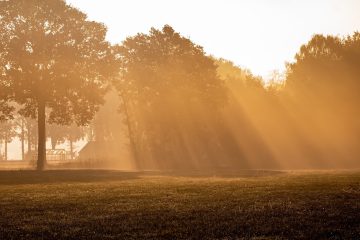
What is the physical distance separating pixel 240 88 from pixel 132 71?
19.3 metres

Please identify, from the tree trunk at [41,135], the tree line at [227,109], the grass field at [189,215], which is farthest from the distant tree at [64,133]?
the grass field at [189,215]

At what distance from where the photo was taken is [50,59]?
185 ft

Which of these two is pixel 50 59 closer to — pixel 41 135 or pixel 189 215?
pixel 41 135

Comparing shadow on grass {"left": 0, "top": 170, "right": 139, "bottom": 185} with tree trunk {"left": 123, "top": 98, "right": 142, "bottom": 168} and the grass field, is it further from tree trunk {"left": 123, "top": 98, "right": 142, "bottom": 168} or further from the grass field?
tree trunk {"left": 123, "top": 98, "right": 142, "bottom": 168}

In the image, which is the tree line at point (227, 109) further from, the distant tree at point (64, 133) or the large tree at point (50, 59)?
the distant tree at point (64, 133)

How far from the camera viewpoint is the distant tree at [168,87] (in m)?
72.5

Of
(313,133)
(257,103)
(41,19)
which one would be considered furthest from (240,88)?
(41,19)

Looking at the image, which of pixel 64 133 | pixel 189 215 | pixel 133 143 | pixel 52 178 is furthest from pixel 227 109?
pixel 64 133

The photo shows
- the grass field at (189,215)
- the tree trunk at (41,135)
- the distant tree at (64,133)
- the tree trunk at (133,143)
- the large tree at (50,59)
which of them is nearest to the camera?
the grass field at (189,215)

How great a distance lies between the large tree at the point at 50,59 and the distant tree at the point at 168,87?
14.5 meters

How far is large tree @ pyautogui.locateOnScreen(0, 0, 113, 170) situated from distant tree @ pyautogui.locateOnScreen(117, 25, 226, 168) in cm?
1448

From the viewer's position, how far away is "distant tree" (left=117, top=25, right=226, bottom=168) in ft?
238

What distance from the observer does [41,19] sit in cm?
5634

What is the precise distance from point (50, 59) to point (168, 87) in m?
21.5
